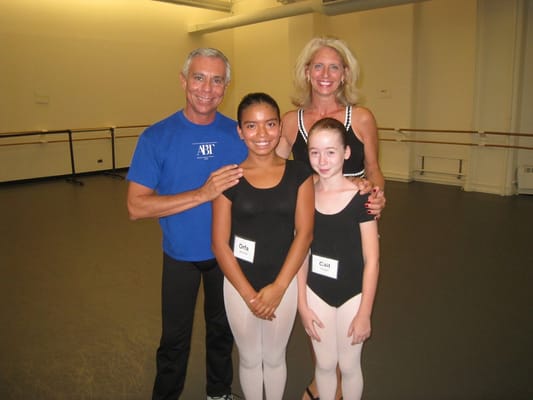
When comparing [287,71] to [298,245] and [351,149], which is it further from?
[298,245]

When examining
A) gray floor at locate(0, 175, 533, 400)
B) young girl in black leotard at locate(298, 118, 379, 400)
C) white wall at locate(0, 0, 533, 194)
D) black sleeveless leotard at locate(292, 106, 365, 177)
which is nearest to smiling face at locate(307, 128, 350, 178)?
young girl in black leotard at locate(298, 118, 379, 400)

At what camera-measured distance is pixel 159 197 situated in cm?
163

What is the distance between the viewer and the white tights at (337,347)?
168cm

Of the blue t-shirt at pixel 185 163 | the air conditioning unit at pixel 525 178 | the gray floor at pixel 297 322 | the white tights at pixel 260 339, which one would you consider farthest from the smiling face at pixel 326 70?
the air conditioning unit at pixel 525 178

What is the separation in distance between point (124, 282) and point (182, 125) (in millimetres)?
2350

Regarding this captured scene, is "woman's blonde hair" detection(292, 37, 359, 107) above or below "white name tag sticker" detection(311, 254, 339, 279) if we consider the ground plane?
above

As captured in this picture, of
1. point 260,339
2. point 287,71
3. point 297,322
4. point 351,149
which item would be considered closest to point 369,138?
point 351,149

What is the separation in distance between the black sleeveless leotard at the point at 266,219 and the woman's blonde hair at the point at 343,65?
0.50 meters

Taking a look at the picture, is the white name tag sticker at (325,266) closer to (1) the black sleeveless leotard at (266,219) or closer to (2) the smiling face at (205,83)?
(1) the black sleeveless leotard at (266,219)

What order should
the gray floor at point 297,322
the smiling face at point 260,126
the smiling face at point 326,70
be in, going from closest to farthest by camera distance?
1. the smiling face at point 260,126
2. the smiling face at point 326,70
3. the gray floor at point 297,322

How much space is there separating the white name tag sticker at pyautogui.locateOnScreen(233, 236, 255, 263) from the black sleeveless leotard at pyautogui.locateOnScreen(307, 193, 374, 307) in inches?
9.7

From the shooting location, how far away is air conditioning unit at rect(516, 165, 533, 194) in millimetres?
6230

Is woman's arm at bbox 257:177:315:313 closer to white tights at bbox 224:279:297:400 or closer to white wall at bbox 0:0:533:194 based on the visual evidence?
white tights at bbox 224:279:297:400

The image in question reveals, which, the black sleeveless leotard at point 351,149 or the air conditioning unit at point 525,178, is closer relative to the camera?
the black sleeveless leotard at point 351,149
